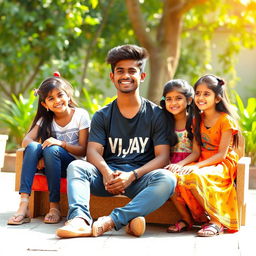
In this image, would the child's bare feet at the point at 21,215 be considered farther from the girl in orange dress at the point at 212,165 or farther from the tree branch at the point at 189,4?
the tree branch at the point at 189,4

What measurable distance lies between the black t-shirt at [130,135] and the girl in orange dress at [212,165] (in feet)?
1.01

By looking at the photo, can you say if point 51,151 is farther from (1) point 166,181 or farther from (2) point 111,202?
(1) point 166,181

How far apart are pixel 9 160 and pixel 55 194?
349 cm

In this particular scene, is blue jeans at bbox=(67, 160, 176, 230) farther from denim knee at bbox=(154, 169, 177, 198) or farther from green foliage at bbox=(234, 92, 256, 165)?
green foliage at bbox=(234, 92, 256, 165)

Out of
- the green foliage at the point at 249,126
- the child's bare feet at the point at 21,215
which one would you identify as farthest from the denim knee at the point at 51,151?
the green foliage at the point at 249,126

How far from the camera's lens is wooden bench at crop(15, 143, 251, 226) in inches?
176

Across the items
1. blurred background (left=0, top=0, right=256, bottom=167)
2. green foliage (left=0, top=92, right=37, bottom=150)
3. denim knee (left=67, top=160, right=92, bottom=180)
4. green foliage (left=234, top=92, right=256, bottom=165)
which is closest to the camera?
denim knee (left=67, top=160, right=92, bottom=180)

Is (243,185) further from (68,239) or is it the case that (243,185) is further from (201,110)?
(68,239)

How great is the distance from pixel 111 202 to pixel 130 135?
57 cm

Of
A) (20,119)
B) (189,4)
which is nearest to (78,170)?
(20,119)

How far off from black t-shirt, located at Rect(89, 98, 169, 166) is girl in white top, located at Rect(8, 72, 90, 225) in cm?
24

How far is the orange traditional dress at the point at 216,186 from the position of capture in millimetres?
4305

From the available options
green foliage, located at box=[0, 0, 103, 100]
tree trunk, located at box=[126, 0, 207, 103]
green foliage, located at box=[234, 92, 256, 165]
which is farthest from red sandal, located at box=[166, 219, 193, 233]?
tree trunk, located at box=[126, 0, 207, 103]

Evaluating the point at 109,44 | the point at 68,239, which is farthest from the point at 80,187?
the point at 109,44
